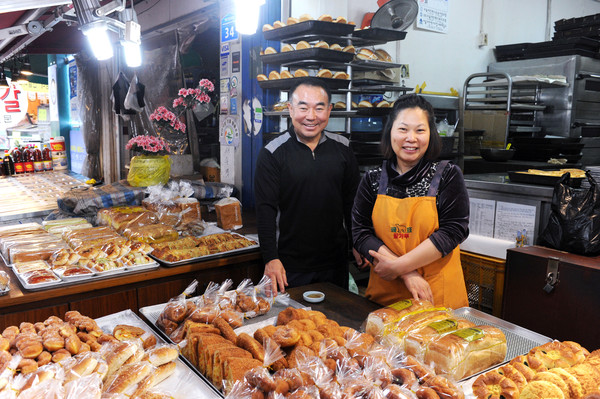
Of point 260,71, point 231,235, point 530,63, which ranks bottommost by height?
point 231,235

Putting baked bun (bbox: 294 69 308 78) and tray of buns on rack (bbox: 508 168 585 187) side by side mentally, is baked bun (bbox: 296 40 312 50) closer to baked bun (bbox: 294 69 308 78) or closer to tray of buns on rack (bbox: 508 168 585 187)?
baked bun (bbox: 294 69 308 78)

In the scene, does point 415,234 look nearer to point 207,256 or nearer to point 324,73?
point 207,256

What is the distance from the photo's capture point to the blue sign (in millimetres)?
4053

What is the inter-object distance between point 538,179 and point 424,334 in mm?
1840

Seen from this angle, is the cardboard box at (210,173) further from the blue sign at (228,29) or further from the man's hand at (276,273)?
the man's hand at (276,273)

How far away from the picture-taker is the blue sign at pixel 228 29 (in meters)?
4.05

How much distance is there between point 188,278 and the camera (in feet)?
9.05

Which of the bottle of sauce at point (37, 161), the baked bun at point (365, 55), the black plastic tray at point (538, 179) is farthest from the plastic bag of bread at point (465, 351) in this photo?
the bottle of sauce at point (37, 161)

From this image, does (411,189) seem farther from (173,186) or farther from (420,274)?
(173,186)

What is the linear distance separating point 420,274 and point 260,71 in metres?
2.42

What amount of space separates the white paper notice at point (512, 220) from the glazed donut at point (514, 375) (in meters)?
1.78

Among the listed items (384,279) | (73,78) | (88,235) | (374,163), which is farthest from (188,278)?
(73,78)

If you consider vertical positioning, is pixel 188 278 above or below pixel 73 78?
below

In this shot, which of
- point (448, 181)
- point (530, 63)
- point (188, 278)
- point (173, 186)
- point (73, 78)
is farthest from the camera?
point (73, 78)
